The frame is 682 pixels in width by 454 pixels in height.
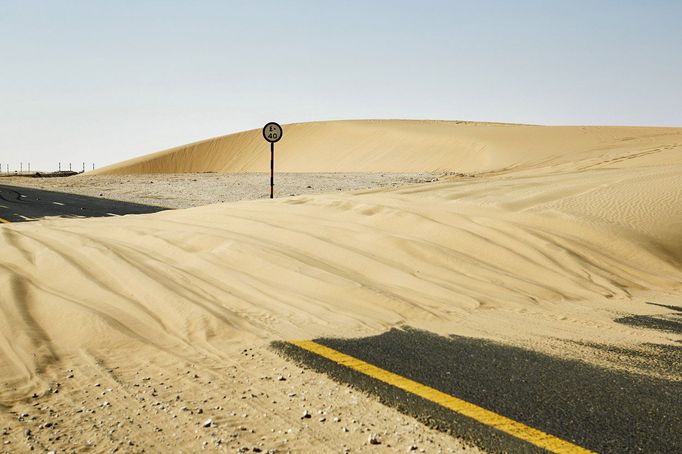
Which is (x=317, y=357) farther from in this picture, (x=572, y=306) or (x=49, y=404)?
(x=572, y=306)

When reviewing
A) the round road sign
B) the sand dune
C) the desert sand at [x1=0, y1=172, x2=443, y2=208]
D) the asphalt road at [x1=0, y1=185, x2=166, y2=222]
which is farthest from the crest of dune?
the sand dune

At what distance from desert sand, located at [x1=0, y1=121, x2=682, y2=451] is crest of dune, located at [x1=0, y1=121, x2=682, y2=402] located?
27 mm

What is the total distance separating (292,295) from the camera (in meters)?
5.28

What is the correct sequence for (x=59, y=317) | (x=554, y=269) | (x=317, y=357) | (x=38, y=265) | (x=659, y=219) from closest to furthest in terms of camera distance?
(x=317, y=357) < (x=59, y=317) < (x=38, y=265) < (x=554, y=269) < (x=659, y=219)

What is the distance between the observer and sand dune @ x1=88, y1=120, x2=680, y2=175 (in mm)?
35031

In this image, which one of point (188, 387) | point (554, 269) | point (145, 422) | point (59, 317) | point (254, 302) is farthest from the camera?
point (554, 269)

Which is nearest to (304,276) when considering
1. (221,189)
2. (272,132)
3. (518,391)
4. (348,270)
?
(348,270)

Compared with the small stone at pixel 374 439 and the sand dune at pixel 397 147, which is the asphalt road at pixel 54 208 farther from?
the sand dune at pixel 397 147

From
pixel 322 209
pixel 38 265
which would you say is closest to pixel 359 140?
pixel 322 209

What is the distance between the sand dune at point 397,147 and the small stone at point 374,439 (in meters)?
26.5

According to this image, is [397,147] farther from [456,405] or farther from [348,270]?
[456,405]

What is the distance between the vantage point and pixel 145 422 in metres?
2.80

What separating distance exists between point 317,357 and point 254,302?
1452mm

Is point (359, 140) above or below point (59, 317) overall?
above
